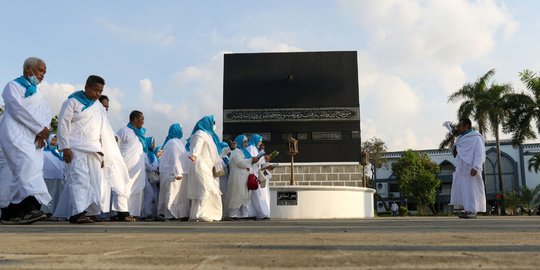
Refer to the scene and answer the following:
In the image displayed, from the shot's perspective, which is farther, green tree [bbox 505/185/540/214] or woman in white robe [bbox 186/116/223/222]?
green tree [bbox 505/185/540/214]

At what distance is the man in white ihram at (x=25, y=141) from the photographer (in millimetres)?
5582

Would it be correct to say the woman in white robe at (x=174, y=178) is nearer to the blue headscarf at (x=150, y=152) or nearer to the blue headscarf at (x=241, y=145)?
the blue headscarf at (x=150, y=152)

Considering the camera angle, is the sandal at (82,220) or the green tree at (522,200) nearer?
the sandal at (82,220)

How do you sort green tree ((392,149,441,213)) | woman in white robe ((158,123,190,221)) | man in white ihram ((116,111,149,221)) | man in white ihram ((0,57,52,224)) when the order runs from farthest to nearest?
green tree ((392,149,441,213))
woman in white robe ((158,123,190,221))
man in white ihram ((116,111,149,221))
man in white ihram ((0,57,52,224))

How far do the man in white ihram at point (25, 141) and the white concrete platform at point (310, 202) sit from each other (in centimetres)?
706

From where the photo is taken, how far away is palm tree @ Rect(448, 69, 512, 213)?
28000mm

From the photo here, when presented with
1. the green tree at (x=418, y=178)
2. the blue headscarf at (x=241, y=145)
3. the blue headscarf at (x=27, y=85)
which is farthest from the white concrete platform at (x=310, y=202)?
the green tree at (x=418, y=178)

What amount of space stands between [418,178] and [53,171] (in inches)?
1512

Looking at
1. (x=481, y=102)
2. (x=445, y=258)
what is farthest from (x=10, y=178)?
(x=481, y=102)

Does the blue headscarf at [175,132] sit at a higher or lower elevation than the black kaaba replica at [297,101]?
lower

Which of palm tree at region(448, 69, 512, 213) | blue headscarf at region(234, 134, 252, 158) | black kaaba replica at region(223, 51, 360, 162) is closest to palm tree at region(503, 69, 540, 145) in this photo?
palm tree at region(448, 69, 512, 213)

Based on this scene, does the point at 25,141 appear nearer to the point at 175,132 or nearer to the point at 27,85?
the point at 27,85

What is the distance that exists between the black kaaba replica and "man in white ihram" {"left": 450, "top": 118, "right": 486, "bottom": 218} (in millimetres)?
6766

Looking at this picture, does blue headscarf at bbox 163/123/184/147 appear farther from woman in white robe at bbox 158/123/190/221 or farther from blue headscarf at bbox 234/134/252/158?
blue headscarf at bbox 234/134/252/158
